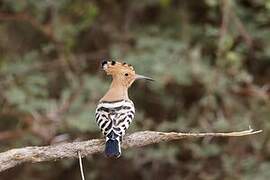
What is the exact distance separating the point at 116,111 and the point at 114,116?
29mm

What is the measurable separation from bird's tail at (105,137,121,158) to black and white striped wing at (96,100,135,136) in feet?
0.22

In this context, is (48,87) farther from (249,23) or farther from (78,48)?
(249,23)

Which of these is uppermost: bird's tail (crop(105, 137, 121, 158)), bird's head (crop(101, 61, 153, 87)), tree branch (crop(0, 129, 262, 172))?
bird's head (crop(101, 61, 153, 87))

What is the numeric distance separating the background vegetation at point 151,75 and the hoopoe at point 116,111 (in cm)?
170

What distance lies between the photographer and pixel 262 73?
19.7ft

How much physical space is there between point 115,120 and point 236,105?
8.09 ft

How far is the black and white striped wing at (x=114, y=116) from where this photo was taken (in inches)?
128

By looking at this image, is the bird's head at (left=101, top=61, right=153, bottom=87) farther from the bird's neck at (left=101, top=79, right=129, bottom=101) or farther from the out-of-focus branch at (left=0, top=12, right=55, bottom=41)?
the out-of-focus branch at (left=0, top=12, right=55, bottom=41)

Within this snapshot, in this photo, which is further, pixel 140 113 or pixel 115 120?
pixel 140 113

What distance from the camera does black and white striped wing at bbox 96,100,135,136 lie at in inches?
128

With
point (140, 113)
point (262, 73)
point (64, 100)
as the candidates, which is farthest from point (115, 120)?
point (262, 73)

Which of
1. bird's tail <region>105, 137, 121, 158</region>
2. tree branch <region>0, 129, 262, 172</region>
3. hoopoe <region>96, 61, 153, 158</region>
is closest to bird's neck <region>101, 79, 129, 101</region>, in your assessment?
hoopoe <region>96, 61, 153, 158</region>

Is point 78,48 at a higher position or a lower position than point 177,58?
higher

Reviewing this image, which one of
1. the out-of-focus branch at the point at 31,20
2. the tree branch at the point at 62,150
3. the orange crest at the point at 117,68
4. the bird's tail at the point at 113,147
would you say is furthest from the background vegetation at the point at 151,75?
the tree branch at the point at 62,150
